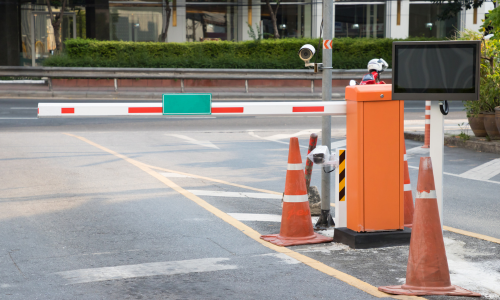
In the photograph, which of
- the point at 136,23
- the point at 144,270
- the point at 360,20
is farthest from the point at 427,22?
the point at 144,270

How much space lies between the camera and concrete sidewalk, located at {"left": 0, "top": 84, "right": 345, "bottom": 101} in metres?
22.7

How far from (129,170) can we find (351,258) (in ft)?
18.1

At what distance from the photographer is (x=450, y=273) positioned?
5.34m

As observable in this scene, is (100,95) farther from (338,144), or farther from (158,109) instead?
(158,109)

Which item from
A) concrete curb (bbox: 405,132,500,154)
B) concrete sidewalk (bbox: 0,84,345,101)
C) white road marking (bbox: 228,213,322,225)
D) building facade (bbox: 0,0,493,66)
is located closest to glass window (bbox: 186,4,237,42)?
building facade (bbox: 0,0,493,66)

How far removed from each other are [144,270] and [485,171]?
23.8 ft

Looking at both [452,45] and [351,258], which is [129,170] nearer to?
[351,258]

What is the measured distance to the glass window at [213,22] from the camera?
34.7m

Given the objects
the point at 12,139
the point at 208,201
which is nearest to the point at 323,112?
the point at 208,201

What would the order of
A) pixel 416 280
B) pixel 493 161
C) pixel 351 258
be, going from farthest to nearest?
1. pixel 493 161
2. pixel 351 258
3. pixel 416 280

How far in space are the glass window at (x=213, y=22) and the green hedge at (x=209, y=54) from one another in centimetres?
707

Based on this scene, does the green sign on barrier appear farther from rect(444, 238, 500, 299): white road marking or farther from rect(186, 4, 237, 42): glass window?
rect(186, 4, 237, 42): glass window

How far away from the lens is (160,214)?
7.59 metres

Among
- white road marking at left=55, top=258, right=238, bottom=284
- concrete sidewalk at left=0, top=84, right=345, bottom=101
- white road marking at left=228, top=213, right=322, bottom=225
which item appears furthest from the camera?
concrete sidewalk at left=0, top=84, right=345, bottom=101
